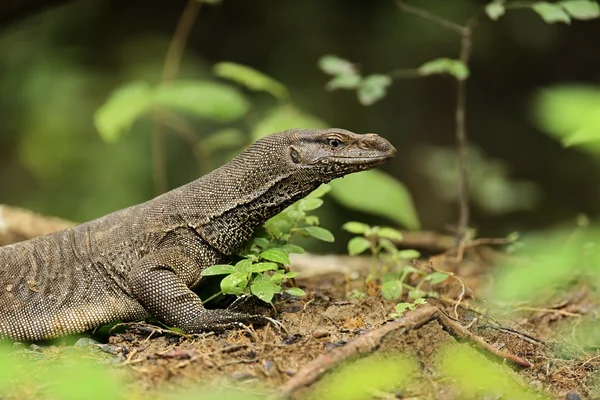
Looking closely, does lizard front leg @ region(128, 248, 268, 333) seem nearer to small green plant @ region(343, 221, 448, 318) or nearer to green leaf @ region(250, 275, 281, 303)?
green leaf @ region(250, 275, 281, 303)

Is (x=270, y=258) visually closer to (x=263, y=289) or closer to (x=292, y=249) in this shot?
(x=263, y=289)

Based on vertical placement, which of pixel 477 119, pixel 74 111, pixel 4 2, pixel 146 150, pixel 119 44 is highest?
pixel 4 2

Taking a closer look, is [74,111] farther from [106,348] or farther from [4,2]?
[106,348]

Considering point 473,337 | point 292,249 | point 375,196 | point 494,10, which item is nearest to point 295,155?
point 292,249

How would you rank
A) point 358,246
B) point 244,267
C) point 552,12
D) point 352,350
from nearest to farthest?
point 352,350 < point 244,267 < point 358,246 < point 552,12

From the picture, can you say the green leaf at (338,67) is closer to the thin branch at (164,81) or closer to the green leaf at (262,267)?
the thin branch at (164,81)

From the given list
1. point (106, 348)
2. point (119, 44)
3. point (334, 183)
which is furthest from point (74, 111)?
point (106, 348)
